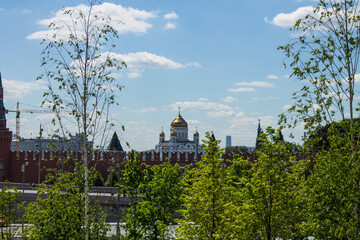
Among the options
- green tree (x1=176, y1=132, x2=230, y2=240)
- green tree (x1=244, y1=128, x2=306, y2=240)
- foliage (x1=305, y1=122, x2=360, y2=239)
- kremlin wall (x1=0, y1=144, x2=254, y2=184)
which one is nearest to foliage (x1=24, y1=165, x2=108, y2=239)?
green tree (x1=176, y1=132, x2=230, y2=240)

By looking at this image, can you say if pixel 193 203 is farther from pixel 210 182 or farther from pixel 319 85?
pixel 319 85

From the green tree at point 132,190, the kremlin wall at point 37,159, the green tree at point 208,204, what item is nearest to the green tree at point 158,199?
the green tree at point 132,190

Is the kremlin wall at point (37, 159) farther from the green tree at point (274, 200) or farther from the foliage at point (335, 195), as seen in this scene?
the foliage at point (335, 195)

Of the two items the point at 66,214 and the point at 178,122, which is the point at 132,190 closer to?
the point at 66,214

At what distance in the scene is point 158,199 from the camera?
14.2 metres

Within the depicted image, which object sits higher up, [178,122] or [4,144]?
[178,122]

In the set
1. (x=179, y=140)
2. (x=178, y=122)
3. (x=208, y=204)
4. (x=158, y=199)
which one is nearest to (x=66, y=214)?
(x=208, y=204)

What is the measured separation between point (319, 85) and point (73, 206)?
532 centimetres

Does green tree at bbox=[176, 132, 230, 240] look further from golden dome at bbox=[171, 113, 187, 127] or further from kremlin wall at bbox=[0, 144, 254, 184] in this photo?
golden dome at bbox=[171, 113, 187, 127]

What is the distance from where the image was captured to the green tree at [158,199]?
44.4 ft

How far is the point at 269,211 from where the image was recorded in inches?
402

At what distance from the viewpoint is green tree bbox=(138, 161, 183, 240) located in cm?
1355

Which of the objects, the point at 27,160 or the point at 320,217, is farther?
the point at 27,160

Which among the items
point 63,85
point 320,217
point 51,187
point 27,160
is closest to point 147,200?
point 51,187
